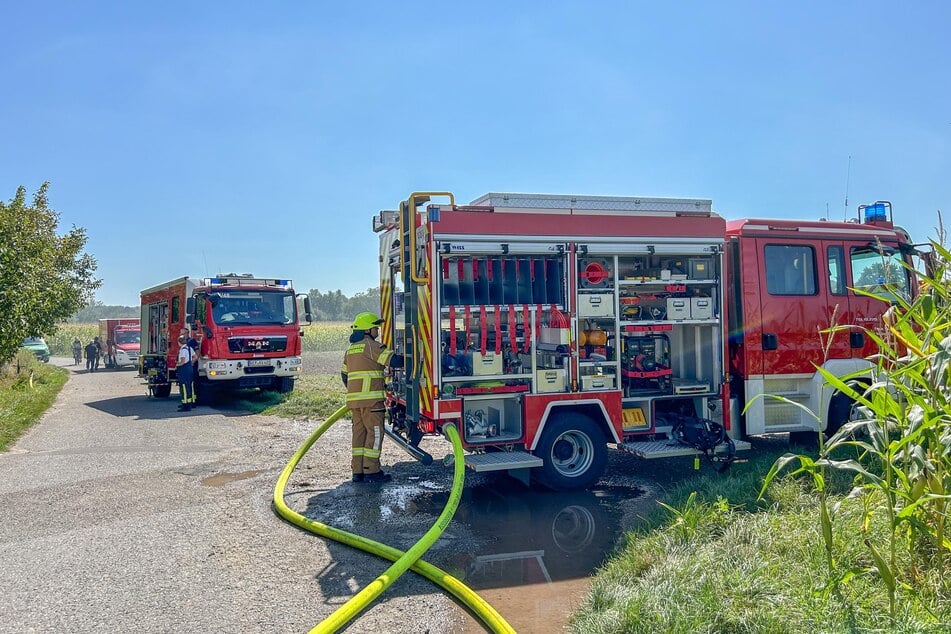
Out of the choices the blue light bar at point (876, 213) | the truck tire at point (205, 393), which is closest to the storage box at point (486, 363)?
the blue light bar at point (876, 213)

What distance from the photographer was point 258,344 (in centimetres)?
1566

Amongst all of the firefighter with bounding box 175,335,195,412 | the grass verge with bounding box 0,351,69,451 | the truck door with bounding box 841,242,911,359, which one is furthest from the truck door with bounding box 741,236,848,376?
the firefighter with bounding box 175,335,195,412

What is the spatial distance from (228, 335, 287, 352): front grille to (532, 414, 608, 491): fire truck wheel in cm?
1002

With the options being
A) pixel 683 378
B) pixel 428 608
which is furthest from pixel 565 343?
pixel 428 608

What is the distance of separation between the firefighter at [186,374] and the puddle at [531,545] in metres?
9.43

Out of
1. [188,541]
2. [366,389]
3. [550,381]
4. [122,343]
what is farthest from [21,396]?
[122,343]

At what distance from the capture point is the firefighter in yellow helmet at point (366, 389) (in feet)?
→ 24.8

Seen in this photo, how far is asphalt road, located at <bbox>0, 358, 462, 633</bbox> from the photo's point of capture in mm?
4387

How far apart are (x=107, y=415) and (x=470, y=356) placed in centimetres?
1092

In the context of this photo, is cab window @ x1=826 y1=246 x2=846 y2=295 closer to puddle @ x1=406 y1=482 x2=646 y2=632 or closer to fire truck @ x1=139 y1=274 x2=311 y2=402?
puddle @ x1=406 y1=482 x2=646 y2=632

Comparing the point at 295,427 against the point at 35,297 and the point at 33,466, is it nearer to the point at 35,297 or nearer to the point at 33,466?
the point at 33,466

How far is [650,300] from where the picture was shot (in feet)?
25.6

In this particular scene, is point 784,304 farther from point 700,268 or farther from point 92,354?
point 92,354

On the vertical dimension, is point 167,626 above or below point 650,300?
below
